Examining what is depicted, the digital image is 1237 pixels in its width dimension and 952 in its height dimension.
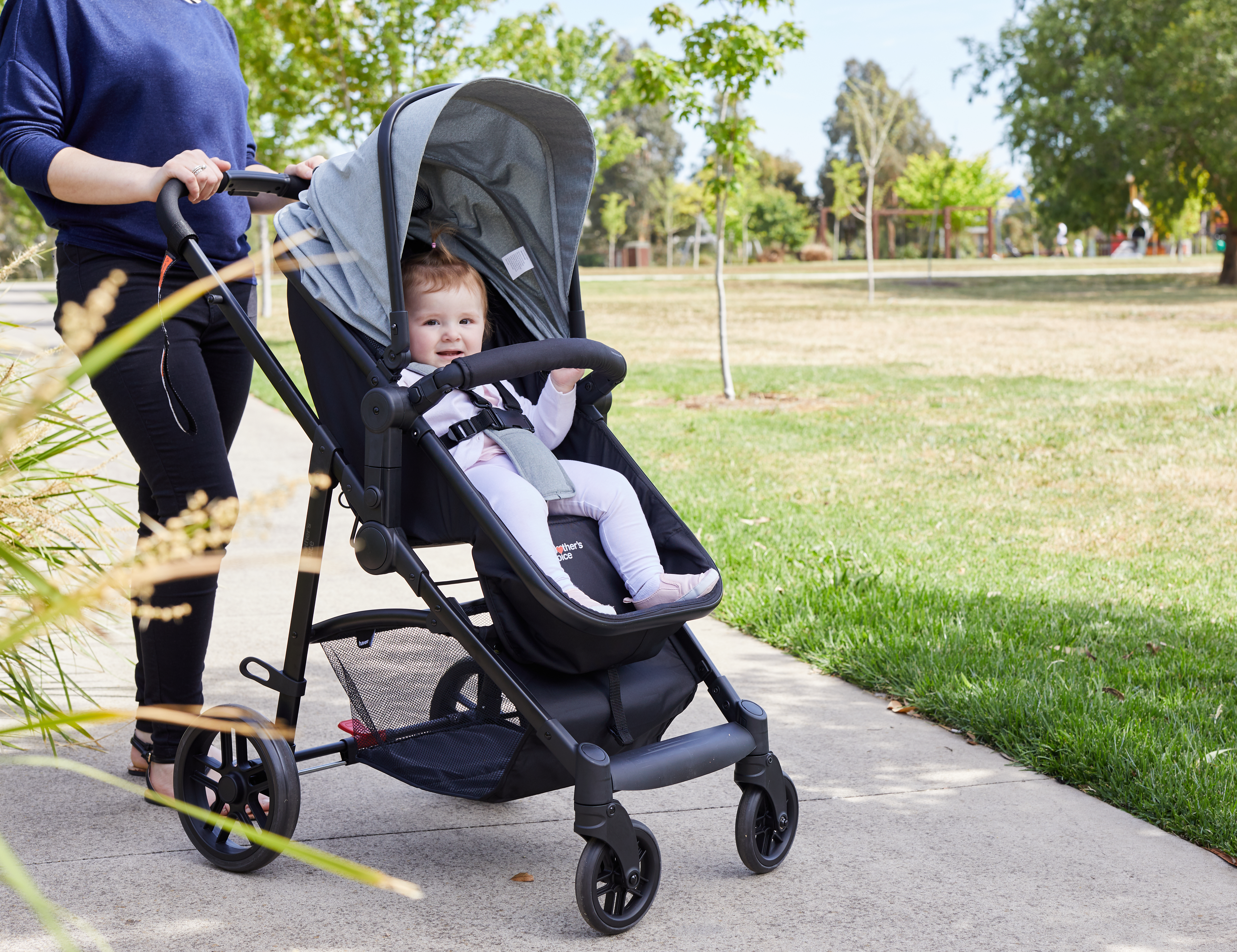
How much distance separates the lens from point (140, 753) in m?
3.17

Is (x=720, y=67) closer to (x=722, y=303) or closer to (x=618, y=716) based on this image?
(x=722, y=303)

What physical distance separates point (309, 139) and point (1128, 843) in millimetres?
16916

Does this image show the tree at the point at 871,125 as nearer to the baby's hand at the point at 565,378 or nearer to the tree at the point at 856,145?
the baby's hand at the point at 565,378

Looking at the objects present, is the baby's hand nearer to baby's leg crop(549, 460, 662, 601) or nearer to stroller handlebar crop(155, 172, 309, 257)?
baby's leg crop(549, 460, 662, 601)

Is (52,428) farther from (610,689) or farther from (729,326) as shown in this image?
(729,326)

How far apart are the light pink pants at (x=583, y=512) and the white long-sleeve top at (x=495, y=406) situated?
0.15 ft

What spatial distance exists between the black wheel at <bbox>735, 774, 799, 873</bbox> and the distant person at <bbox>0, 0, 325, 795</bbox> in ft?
4.45

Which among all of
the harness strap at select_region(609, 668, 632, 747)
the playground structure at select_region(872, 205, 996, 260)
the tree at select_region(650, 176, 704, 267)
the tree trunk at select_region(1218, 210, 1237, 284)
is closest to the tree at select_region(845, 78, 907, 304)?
the tree trunk at select_region(1218, 210, 1237, 284)

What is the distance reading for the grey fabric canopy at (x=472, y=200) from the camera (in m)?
2.62

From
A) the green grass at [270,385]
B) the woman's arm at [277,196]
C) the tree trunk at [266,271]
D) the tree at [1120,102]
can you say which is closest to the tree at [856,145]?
the tree at [1120,102]

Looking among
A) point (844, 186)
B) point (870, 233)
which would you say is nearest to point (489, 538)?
point (870, 233)

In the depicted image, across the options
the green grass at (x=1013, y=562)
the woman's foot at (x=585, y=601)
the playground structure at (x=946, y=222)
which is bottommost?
the green grass at (x=1013, y=562)

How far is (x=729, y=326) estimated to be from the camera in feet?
71.9

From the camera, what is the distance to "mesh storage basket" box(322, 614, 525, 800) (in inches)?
112
